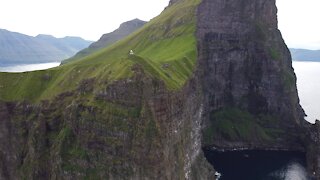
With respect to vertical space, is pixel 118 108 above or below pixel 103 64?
below

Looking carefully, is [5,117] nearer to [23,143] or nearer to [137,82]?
[23,143]

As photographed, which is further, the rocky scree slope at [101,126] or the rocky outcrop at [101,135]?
the rocky scree slope at [101,126]

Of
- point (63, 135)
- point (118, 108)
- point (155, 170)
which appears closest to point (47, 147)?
point (63, 135)

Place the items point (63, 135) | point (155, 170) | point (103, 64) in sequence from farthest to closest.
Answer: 1. point (103, 64)
2. point (63, 135)
3. point (155, 170)

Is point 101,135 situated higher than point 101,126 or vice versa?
point 101,126

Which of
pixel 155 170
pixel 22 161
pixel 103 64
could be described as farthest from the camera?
pixel 103 64

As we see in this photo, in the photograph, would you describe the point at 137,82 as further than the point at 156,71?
No

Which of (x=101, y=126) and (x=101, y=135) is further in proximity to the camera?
(x=101, y=126)

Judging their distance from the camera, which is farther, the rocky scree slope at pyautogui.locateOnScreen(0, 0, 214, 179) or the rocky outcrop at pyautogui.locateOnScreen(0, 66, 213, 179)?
the rocky scree slope at pyautogui.locateOnScreen(0, 0, 214, 179)

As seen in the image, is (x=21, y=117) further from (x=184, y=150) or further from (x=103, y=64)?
(x=184, y=150)

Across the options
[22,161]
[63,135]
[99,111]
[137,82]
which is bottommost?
[22,161]
